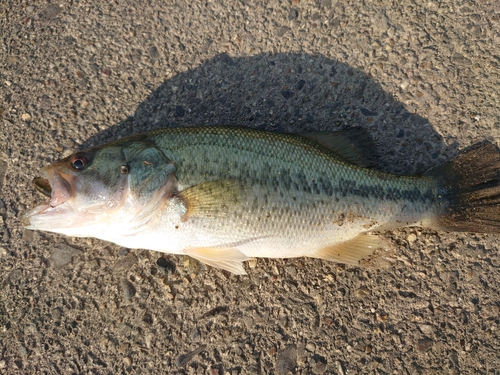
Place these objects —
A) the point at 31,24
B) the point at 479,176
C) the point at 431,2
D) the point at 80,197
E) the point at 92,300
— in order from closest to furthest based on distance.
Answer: the point at 80,197, the point at 479,176, the point at 92,300, the point at 431,2, the point at 31,24

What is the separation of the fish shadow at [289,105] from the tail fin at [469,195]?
0.25 m

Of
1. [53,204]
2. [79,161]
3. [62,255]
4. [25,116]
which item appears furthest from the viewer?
[25,116]

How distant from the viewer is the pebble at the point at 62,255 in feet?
9.74

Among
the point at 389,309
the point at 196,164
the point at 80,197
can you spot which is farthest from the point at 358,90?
the point at 80,197

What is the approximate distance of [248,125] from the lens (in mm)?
3111

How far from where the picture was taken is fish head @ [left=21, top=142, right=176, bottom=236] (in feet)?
7.98

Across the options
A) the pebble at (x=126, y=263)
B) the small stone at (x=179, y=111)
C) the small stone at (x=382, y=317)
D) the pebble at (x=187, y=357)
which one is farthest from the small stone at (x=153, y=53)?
the small stone at (x=382, y=317)

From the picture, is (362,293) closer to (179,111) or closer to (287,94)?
(287,94)

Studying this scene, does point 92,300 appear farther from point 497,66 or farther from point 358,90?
point 497,66

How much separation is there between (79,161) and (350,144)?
1871mm

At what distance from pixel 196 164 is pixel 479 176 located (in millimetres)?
1947

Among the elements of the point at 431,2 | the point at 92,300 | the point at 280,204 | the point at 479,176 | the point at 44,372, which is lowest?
the point at 44,372

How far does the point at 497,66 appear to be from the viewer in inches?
118

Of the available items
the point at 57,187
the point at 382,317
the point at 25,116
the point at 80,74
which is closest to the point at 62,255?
the point at 57,187
